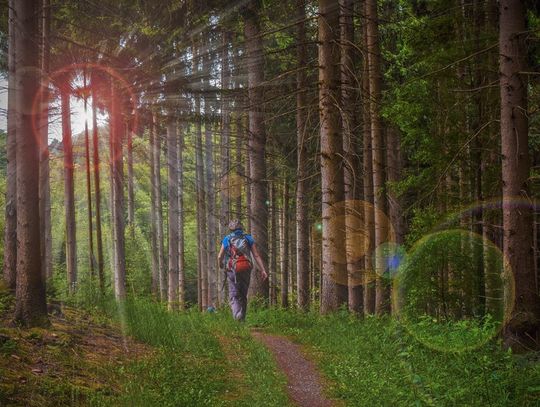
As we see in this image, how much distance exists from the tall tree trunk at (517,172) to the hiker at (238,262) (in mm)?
5386

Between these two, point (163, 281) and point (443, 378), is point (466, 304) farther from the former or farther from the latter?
point (163, 281)

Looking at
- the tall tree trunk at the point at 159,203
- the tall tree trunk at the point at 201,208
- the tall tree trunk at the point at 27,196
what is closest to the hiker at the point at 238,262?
the tall tree trunk at the point at 27,196

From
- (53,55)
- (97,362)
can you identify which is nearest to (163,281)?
(53,55)

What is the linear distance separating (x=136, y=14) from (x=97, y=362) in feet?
35.1

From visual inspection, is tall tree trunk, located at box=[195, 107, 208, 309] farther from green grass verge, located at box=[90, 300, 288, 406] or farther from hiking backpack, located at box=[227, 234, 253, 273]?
green grass verge, located at box=[90, 300, 288, 406]

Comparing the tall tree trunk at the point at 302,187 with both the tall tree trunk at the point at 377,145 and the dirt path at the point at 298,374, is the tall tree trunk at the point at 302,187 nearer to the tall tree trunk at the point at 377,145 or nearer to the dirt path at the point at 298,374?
the tall tree trunk at the point at 377,145

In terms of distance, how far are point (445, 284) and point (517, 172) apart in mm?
2345

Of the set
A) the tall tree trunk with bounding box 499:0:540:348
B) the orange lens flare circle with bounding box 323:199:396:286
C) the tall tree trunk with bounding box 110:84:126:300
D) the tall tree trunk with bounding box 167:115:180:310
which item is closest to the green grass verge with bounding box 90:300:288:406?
the orange lens flare circle with bounding box 323:199:396:286

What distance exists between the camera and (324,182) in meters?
10.5

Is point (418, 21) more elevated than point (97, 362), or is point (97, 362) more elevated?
point (418, 21)

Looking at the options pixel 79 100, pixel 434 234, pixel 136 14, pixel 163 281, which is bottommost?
pixel 163 281

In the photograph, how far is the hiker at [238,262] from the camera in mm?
11195

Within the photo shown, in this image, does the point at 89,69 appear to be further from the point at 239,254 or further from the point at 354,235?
the point at 354,235

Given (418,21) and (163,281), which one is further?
(163,281)
